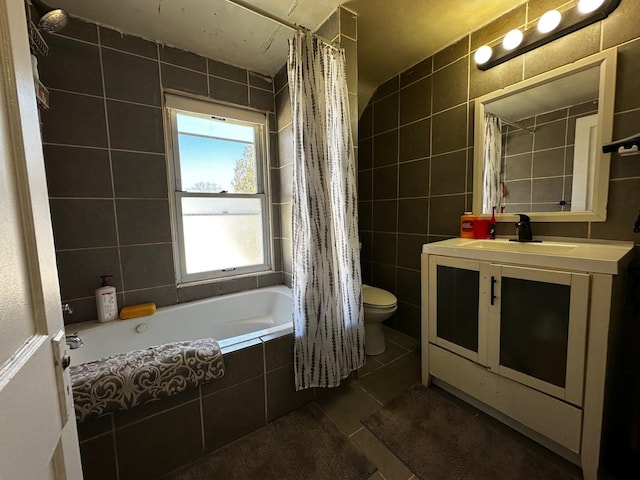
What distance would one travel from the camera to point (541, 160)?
5.11ft

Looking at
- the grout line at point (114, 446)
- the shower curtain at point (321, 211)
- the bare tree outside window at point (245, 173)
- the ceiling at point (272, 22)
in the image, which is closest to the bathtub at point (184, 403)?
the grout line at point (114, 446)

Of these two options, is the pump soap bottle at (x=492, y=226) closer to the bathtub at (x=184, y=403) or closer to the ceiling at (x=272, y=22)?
the ceiling at (x=272, y=22)

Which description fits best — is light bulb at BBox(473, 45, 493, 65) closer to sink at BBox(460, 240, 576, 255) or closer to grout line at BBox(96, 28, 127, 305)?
sink at BBox(460, 240, 576, 255)

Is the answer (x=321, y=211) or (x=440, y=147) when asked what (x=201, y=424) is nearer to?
(x=321, y=211)

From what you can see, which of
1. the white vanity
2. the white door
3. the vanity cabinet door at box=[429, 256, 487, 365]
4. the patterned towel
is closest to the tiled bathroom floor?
the white vanity

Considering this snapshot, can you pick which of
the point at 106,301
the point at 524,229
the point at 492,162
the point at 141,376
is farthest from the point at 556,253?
the point at 106,301

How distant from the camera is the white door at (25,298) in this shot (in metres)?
0.36

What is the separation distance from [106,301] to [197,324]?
59 cm

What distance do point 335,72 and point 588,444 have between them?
210 cm

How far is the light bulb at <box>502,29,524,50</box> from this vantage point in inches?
59.0

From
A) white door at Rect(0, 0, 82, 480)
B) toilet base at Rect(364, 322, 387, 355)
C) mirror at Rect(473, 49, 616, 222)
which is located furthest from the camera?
toilet base at Rect(364, 322, 387, 355)

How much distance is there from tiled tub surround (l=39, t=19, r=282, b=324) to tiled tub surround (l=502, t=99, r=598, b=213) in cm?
210

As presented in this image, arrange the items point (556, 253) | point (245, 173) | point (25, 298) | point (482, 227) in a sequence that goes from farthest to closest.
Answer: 1. point (245, 173)
2. point (482, 227)
3. point (556, 253)
4. point (25, 298)

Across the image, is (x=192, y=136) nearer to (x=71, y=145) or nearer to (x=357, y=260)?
(x=71, y=145)
